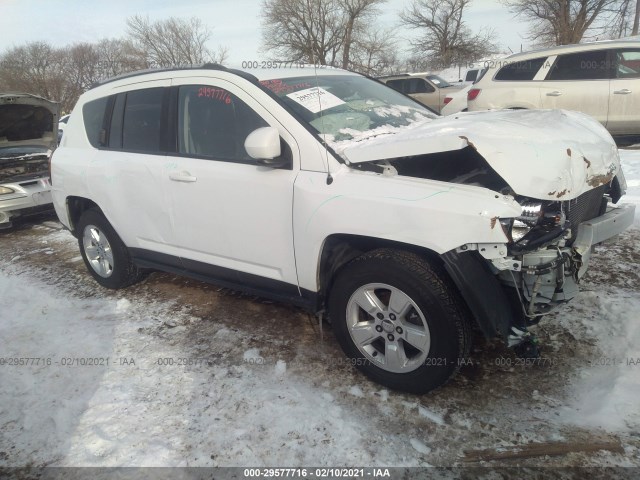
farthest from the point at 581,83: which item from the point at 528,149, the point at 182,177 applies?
the point at 182,177

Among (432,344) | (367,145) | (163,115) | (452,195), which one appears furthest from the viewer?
(163,115)

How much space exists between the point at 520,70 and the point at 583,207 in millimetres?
6109

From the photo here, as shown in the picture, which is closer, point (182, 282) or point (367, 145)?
point (367, 145)

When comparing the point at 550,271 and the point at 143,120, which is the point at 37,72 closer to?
the point at 143,120

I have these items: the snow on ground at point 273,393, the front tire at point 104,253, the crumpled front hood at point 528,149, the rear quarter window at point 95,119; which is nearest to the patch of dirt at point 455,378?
the snow on ground at point 273,393

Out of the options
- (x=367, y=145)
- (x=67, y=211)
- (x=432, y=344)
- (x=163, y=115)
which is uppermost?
(x=163, y=115)

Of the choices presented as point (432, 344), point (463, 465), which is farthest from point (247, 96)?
point (463, 465)

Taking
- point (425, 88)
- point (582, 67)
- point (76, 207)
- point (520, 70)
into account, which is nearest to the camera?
point (76, 207)

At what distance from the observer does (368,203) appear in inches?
94.1

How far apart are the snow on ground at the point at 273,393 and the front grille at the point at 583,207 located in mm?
820

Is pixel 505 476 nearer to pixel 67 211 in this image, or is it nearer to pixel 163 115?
pixel 163 115

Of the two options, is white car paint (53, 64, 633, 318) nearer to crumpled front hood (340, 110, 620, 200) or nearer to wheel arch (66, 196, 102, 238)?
crumpled front hood (340, 110, 620, 200)

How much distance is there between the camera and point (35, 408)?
2662 mm

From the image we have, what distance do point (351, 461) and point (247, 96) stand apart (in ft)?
7.11
